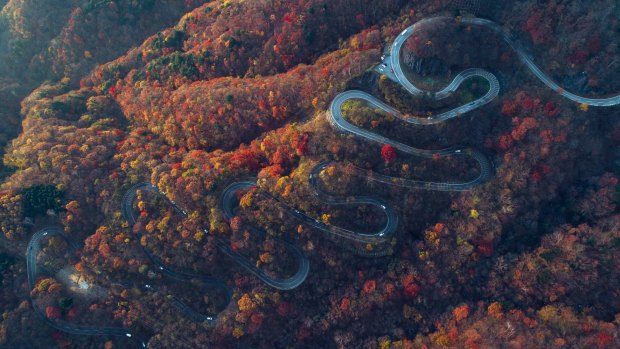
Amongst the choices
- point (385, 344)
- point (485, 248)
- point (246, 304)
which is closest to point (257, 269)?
point (246, 304)

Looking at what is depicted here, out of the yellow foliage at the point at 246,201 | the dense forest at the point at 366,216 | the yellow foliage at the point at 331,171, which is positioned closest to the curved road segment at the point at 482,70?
the dense forest at the point at 366,216

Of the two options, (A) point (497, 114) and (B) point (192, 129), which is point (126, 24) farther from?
(A) point (497, 114)

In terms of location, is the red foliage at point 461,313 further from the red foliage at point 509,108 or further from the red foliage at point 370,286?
the red foliage at point 509,108

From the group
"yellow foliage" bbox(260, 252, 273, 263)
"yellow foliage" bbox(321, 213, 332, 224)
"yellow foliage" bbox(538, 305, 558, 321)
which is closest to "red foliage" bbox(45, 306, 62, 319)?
"yellow foliage" bbox(260, 252, 273, 263)

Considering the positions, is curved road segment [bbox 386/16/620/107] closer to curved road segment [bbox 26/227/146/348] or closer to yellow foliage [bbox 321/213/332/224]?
yellow foliage [bbox 321/213/332/224]

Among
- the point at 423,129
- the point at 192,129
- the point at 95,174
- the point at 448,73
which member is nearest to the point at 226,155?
the point at 192,129

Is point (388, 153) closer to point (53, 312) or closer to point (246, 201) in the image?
point (246, 201)
